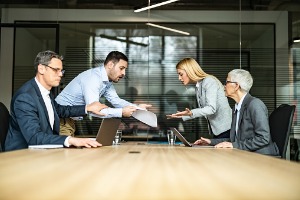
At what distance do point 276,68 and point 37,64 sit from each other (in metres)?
4.43

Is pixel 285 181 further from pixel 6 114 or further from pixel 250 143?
pixel 6 114

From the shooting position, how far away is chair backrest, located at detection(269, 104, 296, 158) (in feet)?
10.5

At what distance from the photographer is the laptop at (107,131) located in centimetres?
305

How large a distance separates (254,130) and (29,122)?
1728 mm

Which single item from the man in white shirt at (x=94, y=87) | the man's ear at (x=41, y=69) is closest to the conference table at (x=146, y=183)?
the man's ear at (x=41, y=69)

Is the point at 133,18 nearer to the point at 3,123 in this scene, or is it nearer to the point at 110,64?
the point at 110,64

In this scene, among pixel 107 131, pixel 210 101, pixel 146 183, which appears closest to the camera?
pixel 146 183

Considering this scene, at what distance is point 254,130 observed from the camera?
331 centimetres

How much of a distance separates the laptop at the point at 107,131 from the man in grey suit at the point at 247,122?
32.6 inches

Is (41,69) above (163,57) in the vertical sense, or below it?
below

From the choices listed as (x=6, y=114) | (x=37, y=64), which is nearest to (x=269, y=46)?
(x=37, y=64)

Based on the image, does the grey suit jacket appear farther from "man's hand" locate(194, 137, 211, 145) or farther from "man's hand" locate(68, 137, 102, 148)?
"man's hand" locate(68, 137, 102, 148)

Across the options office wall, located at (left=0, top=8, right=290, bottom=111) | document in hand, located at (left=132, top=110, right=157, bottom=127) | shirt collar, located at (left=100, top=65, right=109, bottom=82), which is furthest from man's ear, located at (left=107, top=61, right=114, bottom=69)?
office wall, located at (left=0, top=8, right=290, bottom=111)

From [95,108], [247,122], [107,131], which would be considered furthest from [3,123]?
[247,122]
